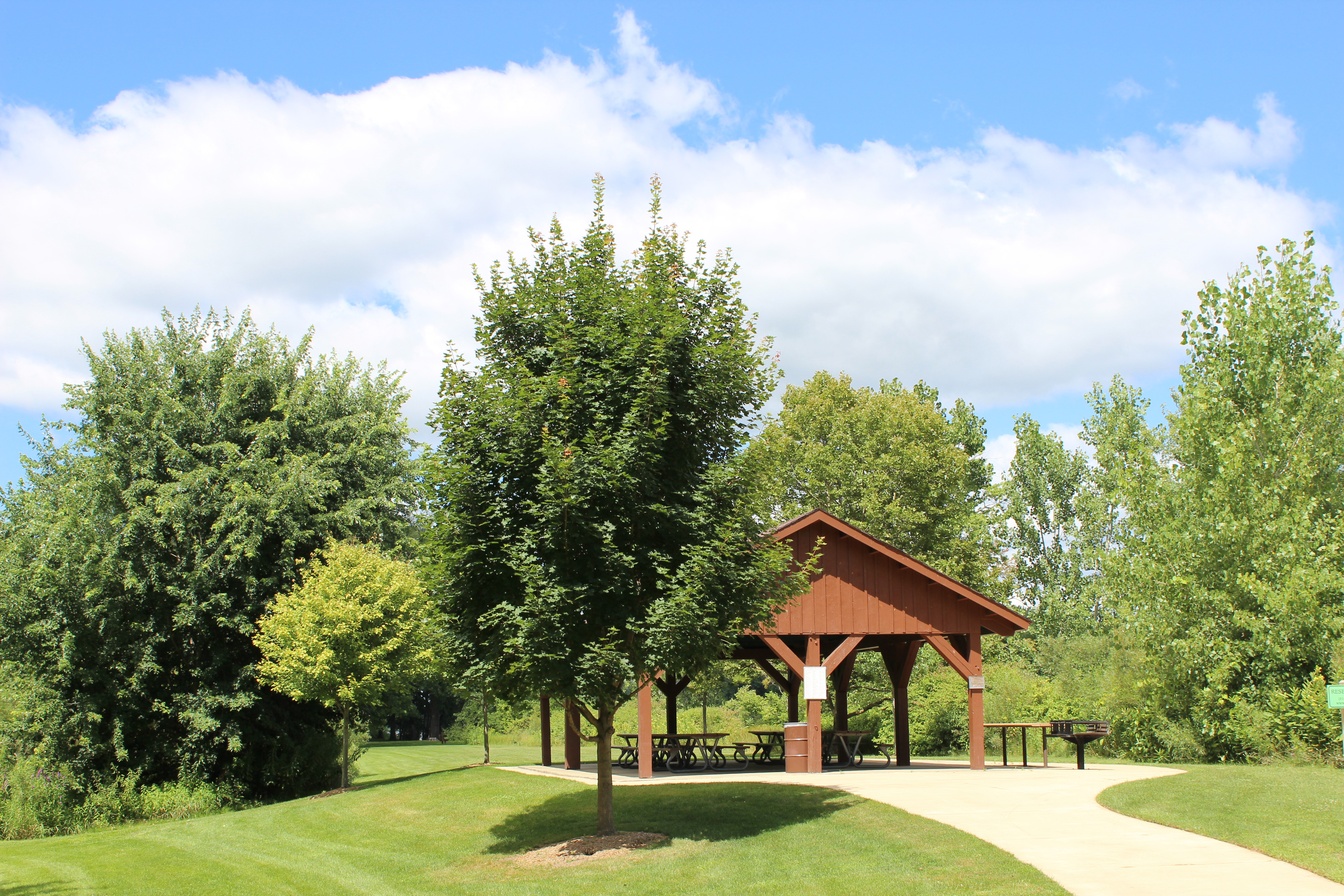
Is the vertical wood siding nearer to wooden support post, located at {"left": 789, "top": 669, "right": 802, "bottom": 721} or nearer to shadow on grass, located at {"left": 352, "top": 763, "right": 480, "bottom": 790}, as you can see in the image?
wooden support post, located at {"left": 789, "top": 669, "right": 802, "bottom": 721}

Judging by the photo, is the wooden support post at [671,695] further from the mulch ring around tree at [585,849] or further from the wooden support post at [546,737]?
the mulch ring around tree at [585,849]

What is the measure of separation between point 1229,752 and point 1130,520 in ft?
21.9

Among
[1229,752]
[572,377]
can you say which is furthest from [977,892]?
[1229,752]

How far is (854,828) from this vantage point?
1223 cm

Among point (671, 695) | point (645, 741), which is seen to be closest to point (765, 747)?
point (671, 695)

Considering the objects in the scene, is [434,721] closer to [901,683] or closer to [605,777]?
[901,683]

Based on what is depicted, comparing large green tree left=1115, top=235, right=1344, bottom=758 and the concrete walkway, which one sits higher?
large green tree left=1115, top=235, right=1344, bottom=758

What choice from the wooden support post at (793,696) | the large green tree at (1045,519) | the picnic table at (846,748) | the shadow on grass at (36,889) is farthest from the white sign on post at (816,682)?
the large green tree at (1045,519)

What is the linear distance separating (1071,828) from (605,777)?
5951mm

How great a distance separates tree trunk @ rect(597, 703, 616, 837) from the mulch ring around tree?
191mm

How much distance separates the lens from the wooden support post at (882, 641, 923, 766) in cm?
2119

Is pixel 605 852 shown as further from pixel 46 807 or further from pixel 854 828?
pixel 46 807

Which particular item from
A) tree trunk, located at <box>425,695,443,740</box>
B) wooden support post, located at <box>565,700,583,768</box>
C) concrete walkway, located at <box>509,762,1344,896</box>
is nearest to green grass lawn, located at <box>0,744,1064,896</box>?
concrete walkway, located at <box>509,762,1344,896</box>

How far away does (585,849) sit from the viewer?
Answer: 12430mm
